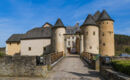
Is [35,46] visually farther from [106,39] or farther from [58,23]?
[106,39]

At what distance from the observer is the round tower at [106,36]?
117 ft

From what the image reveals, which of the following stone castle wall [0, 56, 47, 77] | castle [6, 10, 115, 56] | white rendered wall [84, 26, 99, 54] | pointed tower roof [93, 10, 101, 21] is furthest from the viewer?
pointed tower roof [93, 10, 101, 21]

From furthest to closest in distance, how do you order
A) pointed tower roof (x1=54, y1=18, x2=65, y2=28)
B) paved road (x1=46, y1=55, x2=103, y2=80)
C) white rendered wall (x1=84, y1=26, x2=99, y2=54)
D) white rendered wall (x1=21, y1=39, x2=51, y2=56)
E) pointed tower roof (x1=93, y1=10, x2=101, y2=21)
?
pointed tower roof (x1=93, y1=10, x2=101, y2=21), white rendered wall (x1=21, y1=39, x2=51, y2=56), pointed tower roof (x1=54, y1=18, x2=65, y2=28), white rendered wall (x1=84, y1=26, x2=99, y2=54), paved road (x1=46, y1=55, x2=103, y2=80)

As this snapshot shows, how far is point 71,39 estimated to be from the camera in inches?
1548

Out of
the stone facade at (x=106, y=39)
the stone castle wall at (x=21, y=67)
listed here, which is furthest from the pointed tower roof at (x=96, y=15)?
the stone castle wall at (x=21, y=67)

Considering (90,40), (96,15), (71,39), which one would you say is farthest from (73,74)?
(96,15)

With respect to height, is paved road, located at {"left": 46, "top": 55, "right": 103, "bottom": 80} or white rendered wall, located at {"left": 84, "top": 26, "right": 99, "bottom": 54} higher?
white rendered wall, located at {"left": 84, "top": 26, "right": 99, "bottom": 54}

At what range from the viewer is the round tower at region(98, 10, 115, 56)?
35.7 metres

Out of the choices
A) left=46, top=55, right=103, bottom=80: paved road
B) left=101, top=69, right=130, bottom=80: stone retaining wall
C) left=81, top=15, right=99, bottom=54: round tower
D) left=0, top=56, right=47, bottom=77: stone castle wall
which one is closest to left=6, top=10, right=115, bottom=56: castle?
left=81, top=15, right=99, bottom=54: round tower

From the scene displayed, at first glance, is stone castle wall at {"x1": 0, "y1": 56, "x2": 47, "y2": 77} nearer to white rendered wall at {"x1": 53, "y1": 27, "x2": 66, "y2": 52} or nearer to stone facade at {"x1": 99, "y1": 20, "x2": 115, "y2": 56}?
white rendered wall at {"x1": 53, "y1": 27, "x2": 66, "y2": 52}

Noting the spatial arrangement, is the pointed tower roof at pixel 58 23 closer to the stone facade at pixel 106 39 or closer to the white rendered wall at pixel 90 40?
the white rendered wall at pixel 90 40

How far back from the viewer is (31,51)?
41594mm

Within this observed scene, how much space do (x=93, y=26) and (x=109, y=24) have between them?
30.2ft

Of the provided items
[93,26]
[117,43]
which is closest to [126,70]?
[93,26]
